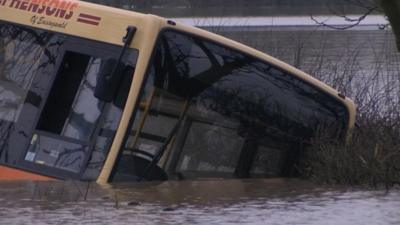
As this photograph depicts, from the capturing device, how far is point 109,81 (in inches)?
294

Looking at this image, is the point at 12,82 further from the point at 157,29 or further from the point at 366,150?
the point at 366,150

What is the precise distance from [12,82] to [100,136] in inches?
37.9

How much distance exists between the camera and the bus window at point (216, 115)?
7664 millimetres

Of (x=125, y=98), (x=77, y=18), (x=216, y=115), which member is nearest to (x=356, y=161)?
(x=216, y=115)

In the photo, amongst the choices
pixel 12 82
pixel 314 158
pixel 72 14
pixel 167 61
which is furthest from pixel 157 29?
pixel 314 158

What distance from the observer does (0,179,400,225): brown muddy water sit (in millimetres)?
6148

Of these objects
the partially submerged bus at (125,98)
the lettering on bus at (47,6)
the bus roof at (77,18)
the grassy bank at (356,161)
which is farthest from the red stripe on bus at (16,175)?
the grassy bank at (356,161)

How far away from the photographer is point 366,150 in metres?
8.11

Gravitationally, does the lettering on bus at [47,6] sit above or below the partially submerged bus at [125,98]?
above

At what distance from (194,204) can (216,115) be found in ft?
4.48

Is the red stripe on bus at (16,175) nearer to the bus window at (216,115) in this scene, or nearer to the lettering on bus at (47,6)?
the bus window at (216,115)

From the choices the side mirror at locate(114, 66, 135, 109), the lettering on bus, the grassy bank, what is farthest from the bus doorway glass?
the grassy bank

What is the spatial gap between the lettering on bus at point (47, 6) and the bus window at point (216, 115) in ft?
2.81

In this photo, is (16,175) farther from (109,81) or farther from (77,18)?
(77,18)
